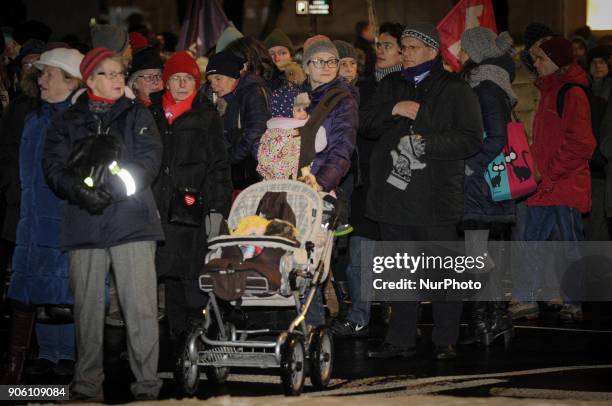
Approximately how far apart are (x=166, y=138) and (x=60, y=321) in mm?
1813

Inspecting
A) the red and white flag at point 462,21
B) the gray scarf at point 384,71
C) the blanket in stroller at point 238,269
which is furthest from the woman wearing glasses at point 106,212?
the red and white flag at point 462,21

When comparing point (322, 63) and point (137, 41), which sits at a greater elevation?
point (137, 41)

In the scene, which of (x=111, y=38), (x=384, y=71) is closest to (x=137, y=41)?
(x=111, y=38)

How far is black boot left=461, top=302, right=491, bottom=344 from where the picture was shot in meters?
11.4

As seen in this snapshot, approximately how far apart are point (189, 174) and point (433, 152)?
202 cm

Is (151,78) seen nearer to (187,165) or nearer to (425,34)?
(187,165)

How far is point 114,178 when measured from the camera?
870 centimetres

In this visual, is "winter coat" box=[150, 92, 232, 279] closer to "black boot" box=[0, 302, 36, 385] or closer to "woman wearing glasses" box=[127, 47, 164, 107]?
"woman wearing glasses" box=[127, 47, 164, 107]

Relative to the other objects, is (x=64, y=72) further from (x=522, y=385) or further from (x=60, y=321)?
(x=522, y=385)

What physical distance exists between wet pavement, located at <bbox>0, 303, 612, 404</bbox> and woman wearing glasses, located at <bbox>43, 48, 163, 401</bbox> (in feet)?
1.20

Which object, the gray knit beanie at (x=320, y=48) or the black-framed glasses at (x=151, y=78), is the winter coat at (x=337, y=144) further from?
the black-framed glasses at (x=151, y=78)

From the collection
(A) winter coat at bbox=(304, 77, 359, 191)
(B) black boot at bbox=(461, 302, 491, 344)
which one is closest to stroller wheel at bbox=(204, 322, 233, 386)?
(A) winter coat at bbox=(304, 77, 359, 191)

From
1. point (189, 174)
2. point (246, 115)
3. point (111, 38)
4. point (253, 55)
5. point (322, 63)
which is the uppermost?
point (111, 38)

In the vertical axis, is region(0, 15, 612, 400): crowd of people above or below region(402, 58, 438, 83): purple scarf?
below
